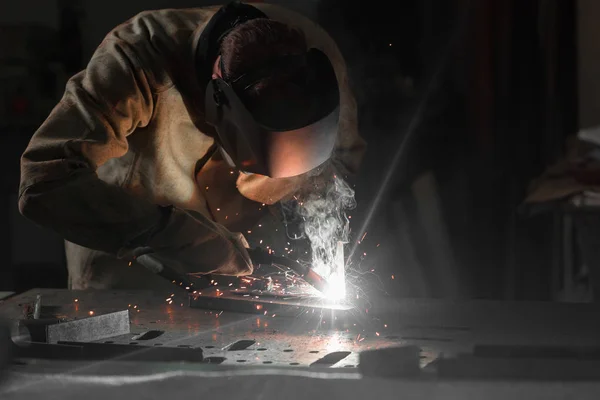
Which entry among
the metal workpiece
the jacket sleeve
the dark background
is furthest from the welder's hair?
the dark background

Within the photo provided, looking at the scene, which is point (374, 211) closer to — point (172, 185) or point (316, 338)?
point (172, 185)

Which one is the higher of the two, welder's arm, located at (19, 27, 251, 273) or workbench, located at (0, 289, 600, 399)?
welder's arm, located at (19, 27, 251, 273)

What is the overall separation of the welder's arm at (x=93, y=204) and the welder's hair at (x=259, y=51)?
311 millimetres

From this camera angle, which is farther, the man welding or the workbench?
the man welding

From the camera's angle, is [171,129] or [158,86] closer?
[158,86]

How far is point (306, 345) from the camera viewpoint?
1.34 meters

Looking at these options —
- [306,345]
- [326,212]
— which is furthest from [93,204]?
→ [326,212]

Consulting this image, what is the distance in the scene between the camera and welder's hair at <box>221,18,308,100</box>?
152 cm

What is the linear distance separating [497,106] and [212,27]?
127cm

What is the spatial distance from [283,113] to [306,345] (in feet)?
1.59

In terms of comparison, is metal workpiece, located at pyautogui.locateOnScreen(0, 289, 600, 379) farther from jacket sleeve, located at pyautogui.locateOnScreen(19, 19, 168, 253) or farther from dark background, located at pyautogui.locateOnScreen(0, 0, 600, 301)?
dark background, located at pyautogui.locateOnScreen(0, 0, 600, 301)

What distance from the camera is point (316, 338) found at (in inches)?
55.2

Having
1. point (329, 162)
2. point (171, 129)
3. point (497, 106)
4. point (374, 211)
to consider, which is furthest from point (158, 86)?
point (497, 106)

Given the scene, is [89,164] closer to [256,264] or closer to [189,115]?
[189,115]
